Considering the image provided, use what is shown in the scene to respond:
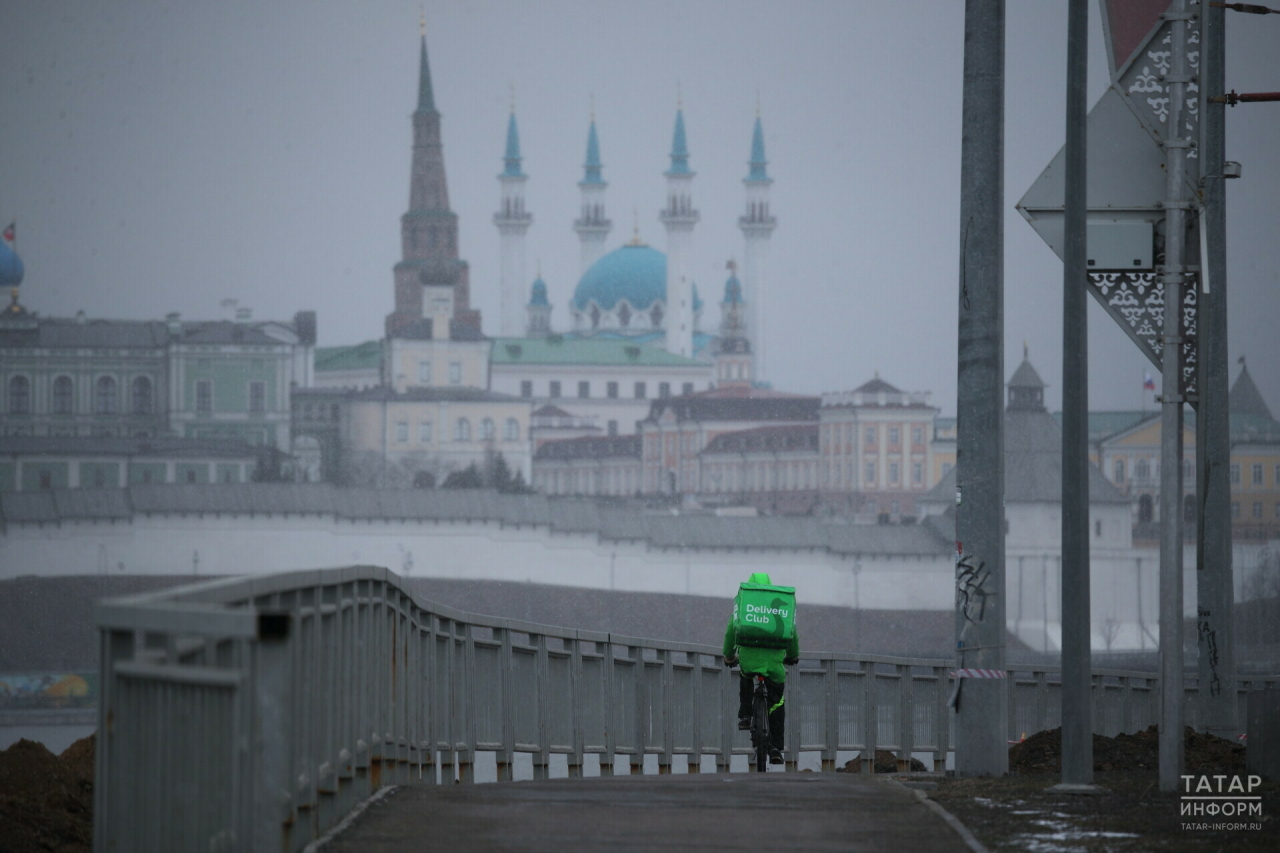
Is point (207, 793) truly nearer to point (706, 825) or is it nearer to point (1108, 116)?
point (706, 825)

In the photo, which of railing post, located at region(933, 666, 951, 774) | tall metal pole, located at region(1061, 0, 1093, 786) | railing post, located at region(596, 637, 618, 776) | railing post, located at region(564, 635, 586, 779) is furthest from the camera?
railing post, located at region(933, 666, 951, 774)

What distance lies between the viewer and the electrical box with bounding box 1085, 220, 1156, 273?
336 inches

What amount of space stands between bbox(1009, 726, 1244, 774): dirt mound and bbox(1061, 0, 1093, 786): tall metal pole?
5.09 feet

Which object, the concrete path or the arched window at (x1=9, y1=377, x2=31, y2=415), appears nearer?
the concrete path

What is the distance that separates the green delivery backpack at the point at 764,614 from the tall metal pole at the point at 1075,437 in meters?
1.69

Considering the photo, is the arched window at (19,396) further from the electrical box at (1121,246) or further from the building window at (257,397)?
the electrical box at (1121,246)

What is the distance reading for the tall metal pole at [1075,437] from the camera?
826cm

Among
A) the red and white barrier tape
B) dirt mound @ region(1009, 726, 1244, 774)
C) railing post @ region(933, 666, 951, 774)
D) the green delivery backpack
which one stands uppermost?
the green delivery backpack

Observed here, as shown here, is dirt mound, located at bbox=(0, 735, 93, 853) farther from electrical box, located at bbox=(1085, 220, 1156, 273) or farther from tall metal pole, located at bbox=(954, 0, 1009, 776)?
electrical box, located at bbox=(1085, 220, 1156, 273)

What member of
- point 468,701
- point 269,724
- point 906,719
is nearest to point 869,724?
point 906,719

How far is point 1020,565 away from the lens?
95250 mm

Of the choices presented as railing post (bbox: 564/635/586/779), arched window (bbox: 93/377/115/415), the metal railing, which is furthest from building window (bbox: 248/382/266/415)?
railing post (bbox: 564/635/586/779)

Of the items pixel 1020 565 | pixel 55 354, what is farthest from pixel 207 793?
pixel 55 354

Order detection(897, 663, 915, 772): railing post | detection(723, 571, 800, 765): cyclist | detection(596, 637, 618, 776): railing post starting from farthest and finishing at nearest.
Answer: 1. detection(897, 663, 915, 772): railing post
2. detection(596, 637, 618, 776): railing post
3. detection(723, 571, 800, 765): cyclist
